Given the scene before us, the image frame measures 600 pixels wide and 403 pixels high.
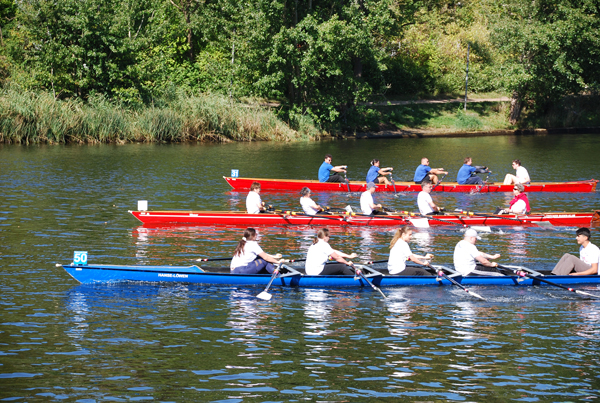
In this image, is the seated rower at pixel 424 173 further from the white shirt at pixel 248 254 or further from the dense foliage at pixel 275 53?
the dense foliage at pixel 275 53

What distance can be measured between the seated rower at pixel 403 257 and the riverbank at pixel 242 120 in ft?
93.4

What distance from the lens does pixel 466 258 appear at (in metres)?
14.2

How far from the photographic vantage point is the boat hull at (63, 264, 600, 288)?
13828mm

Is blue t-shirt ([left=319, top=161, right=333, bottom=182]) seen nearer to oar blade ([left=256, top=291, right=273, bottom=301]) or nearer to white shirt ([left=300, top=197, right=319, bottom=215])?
white shirt ([left=300, top=197, right=319, bottom=215])

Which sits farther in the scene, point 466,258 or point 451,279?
point 466,258

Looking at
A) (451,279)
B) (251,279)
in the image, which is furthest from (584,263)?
(251,279)

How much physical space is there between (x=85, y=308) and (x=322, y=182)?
15295 millimetres

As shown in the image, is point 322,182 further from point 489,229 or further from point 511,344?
point 511,344

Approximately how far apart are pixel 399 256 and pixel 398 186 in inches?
512

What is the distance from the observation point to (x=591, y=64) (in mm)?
48625

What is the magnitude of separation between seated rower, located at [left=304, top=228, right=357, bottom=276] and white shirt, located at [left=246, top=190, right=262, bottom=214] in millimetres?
6290

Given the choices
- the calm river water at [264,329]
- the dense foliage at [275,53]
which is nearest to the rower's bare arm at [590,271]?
the calm river water at [264,329]

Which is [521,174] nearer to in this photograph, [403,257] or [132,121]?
[403,257]

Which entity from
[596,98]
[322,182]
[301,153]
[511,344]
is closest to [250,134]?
[301,153]
